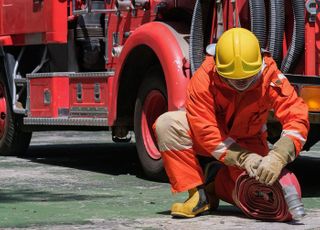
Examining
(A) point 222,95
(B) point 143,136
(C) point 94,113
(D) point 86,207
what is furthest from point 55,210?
(C) point 94,113

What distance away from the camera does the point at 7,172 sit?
9.57m

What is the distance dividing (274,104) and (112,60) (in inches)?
136

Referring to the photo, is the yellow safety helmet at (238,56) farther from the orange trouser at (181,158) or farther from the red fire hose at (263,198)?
the red fire hose at (263,198)

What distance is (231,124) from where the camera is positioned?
6375 mm

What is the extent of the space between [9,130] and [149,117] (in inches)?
113

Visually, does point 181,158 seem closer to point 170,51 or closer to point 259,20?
point 259,20

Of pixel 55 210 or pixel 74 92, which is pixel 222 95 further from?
pixel 74 92

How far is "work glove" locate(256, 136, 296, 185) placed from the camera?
583 cm

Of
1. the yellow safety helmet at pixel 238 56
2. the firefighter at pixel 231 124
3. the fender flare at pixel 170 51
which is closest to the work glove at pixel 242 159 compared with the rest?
the firefighter at pixel 231 124

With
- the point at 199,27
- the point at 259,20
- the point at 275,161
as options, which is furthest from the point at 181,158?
the point at 199,27

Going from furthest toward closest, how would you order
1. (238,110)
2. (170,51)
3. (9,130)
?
(9,130) → (170,51) → (238,110)

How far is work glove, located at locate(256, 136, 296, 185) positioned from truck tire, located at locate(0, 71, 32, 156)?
5.73 metres

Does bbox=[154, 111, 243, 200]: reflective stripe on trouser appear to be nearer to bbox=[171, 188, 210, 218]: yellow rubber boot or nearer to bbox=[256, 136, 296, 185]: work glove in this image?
bbox=[171, 188, 210, 218]: yellow rubber boot

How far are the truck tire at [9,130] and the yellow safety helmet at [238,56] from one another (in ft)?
17.7
